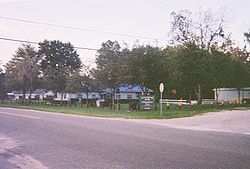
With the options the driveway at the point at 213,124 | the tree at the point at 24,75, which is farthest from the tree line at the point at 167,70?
the driveway at the point at 213,124

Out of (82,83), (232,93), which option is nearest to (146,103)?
(82,83)

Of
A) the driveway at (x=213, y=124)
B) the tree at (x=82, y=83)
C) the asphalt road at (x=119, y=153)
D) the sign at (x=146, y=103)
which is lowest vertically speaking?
the asphalt road at (x=119, y=153)

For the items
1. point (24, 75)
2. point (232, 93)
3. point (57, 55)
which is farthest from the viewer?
point (57, 55)

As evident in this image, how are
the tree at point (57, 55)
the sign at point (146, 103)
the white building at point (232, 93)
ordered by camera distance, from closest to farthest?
1. the sign at point (146, 103)
2. the white building at point (232, 93)
3. the tree at point (57, 55)

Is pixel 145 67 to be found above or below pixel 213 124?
above

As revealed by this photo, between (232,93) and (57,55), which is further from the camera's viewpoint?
(57,55)

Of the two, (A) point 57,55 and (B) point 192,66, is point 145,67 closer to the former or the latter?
(B) point 192,66

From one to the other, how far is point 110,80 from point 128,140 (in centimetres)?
3342

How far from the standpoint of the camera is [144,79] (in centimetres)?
3950

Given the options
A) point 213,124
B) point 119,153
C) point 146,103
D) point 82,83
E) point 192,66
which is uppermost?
point 192,66

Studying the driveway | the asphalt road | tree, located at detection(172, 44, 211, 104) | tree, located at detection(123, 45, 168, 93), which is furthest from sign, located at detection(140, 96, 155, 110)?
the asphalt road

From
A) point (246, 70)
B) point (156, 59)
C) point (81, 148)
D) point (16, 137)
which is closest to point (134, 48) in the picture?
point (156, 59)

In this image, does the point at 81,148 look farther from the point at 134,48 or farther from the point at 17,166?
the point at 134,48

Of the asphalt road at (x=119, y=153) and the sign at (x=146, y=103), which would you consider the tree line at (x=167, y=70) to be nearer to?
the sign at (x=146, y=103)
